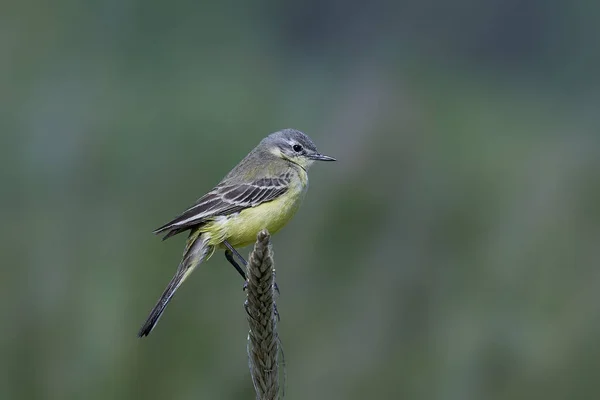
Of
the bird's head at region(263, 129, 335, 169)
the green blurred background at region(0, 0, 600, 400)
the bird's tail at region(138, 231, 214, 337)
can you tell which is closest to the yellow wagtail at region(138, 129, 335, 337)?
the bird's tail at region(138, 231, 214, 337)

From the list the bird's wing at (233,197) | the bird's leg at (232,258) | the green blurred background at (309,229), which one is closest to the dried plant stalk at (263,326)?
the bird's wing at (233,197)

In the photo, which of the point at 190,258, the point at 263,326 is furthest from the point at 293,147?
the point at 263,326

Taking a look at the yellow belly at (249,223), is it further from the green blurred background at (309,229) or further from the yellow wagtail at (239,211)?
the green blurred background at (309,229)

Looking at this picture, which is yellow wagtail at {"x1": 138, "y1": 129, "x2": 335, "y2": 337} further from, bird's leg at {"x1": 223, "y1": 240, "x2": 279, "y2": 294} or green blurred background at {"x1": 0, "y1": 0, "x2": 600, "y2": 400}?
green blurred background at {"x1": 0, "y1": 0, "x2": 600, "y2": 400}

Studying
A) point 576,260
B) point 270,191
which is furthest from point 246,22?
point 270,191

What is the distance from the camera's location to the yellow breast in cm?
418

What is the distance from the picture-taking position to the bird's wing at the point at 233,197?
402 centimetres

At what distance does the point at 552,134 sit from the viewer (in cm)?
930

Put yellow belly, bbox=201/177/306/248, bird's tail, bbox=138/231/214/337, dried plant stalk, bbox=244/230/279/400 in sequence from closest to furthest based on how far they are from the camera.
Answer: dried plant stalk, bbox=244/230/279/400 < bird's tail, bbox=138/231/214/337 < yellow belly, bbox=201/177/306/248

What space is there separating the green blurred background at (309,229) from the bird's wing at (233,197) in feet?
3.48

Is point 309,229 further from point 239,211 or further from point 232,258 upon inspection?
point 239,211

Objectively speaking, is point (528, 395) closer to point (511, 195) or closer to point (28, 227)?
point (511, 195)

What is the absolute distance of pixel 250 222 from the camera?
4238mm

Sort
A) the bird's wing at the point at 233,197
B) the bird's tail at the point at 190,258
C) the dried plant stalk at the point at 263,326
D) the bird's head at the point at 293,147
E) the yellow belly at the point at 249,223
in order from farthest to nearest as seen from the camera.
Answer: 1. the bird's head at the point at 293,147
2. the yellow belly at the point at 249,223
3. the bird's wing at the point at 233,197
4. the bird's tail at the point at 190,258
5. the dried plant stalk at the point at 263,326
